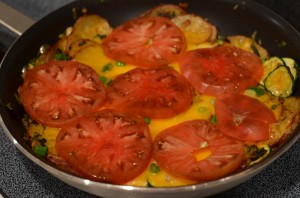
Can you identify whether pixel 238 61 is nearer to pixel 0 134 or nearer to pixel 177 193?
pixel 177 193

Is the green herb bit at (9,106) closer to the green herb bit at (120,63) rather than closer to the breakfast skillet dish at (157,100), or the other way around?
the breakfast skillet dish at (157,100)

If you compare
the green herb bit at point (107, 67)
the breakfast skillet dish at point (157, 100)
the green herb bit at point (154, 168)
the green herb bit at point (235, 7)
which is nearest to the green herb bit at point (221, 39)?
the breakfast skillet dish at point (157, 100)

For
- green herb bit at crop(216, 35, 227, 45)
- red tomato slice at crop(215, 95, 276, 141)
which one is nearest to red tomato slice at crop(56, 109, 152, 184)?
red tomato slice at crop(215, 95, 276, 141)

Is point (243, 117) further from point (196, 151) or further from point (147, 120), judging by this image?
point (147, 120)

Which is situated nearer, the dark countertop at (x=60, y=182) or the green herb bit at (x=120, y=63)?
the dark countertop at (x=60, y=182)

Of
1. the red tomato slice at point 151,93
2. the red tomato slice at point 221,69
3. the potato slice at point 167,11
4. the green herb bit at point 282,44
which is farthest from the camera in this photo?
the potato slice at point 167,11

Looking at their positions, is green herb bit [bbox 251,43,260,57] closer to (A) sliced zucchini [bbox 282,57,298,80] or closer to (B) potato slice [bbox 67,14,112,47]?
(A) sliced zucchini [bbox 282,57,298,80]

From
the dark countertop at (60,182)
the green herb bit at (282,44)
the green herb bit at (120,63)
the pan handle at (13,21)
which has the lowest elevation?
the dark countertop at (60,182)

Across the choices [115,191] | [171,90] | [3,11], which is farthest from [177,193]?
[3,11]
